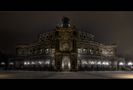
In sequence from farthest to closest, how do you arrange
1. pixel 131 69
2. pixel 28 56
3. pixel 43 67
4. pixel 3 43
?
pixel 28 56
pixel 43 67
pixel 131 69
pixel 3 43

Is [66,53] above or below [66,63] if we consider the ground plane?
above

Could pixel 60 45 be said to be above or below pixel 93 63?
above

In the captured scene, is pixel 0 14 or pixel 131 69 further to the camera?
pixel 131 69

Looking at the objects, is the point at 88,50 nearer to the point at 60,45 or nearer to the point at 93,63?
the point at 93,63

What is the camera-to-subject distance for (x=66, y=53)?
55.8 meters

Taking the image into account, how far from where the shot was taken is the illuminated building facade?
54.5 metres

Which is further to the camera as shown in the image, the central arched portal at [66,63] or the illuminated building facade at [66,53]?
the illuminated building facade at [66,53]

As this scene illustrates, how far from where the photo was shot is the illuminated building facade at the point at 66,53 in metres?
54.5

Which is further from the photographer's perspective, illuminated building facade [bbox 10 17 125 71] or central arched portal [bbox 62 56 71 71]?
illuminated building facade [bbox 10 17 125 71]

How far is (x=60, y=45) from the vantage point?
185ft
